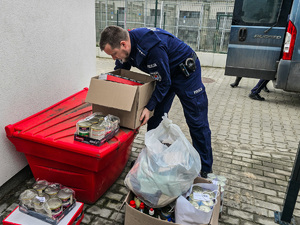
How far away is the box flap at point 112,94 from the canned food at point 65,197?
Answer: 75cm

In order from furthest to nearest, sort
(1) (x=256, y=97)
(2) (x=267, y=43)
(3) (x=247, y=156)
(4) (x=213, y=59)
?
(4) (x=213, y=59)
(1) (x=256, y=97)
(2) (x=267, y=43)
(3) (x=247, y=156)

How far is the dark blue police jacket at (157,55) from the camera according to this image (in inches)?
80.6

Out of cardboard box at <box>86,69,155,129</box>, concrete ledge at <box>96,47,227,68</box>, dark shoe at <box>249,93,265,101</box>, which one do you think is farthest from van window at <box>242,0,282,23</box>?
concrete ledge at <box>96,47,227,68</box>

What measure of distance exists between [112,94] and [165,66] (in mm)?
505

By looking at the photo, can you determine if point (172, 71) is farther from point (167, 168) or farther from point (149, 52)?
point (167, 168)

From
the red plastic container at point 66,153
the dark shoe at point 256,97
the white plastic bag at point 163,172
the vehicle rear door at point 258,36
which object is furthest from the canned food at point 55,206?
the dark shoe at point 256,97

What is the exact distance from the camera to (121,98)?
1972 millimetres

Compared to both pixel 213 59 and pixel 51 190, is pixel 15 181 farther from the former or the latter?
pixel 213 59

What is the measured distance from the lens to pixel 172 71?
232 cm

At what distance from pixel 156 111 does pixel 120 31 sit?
97cm

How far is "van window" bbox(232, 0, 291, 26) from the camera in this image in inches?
182

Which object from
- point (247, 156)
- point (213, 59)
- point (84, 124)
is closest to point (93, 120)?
point (84, 124)

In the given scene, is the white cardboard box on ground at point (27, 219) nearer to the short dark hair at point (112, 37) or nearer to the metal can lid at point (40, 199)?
the metal can lid at point (40, 199)

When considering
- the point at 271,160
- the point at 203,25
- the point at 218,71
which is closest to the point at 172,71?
the point at 271,160
